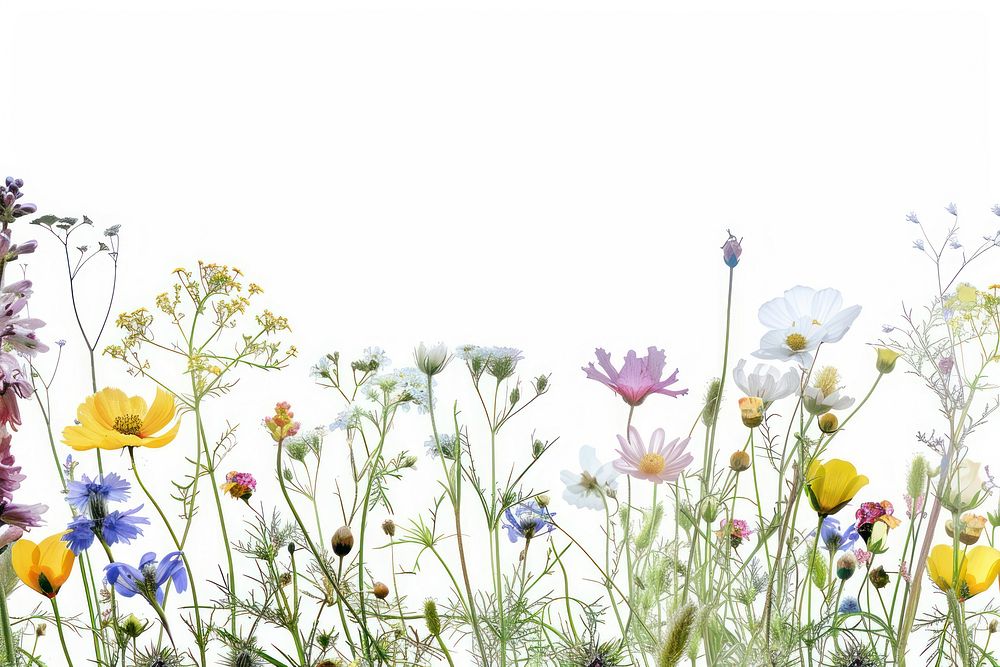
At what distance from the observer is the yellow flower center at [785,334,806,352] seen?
976 mm

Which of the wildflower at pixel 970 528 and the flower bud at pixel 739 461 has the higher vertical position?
the flower bud at pixel 739 461

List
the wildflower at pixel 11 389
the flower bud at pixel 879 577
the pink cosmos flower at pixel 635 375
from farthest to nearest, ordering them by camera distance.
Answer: the flower bud at pixel 879 577, the pink cosmos flower at pixel 635 375, the wildflower at pixel 11 389

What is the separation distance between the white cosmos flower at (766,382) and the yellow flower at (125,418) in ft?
1.93

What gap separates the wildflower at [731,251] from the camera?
0.99 metres

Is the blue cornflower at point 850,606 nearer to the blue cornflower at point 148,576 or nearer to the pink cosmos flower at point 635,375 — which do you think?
the pink cosmos flower at point 635,375

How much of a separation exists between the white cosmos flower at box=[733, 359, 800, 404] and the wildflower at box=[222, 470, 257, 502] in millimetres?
527

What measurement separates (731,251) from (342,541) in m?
0.49

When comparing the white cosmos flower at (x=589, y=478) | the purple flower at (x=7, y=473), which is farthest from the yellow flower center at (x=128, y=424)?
the white cosmos flower at (x=589, y=478)

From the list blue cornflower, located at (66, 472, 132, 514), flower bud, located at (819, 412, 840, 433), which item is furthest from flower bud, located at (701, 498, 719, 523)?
blue cornflower, located at (66, 472, 132, 514)

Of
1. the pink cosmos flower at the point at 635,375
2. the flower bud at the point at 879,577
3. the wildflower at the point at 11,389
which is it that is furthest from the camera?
the flower bud at the point at 879,577

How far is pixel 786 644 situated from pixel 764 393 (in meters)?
0.27

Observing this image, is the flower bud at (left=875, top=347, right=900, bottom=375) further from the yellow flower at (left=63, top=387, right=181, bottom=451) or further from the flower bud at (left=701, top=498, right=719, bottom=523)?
the yellow flower at (left=63, top=387, right=181, bottom=451)

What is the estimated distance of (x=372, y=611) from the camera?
1056 mm

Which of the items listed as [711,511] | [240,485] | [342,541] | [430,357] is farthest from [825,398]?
[240,485]
